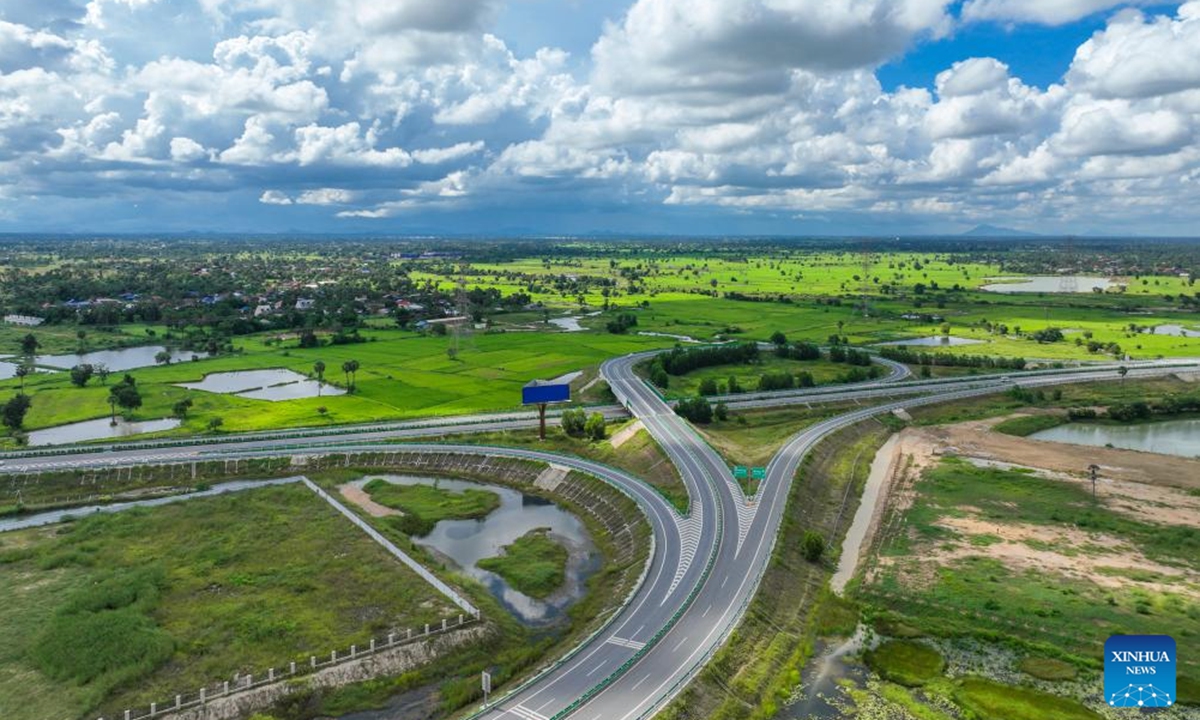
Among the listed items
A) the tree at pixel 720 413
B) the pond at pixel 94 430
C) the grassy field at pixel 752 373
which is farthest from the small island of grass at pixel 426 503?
the grassy field at pixel 752 373

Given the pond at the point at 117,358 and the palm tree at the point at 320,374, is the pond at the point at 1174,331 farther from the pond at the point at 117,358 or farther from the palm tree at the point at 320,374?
the pond at the point at 117,358

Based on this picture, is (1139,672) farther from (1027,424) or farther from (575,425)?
(1027,424)

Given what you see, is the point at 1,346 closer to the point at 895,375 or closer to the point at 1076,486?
the point at 895,375

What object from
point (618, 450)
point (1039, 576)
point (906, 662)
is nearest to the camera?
point (906, 662)

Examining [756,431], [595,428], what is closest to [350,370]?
[595,428]

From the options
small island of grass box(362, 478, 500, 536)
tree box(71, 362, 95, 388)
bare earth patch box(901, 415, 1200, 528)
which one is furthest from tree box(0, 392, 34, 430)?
bare earth patch box(901, 415, 1200, 528)

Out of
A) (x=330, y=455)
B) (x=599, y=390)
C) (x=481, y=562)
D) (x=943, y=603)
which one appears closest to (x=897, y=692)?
(x=943, y=603)

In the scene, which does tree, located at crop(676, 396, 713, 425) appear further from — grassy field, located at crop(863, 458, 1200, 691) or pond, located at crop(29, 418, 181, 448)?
pond, located at crop(29, 418, 181, 448)
